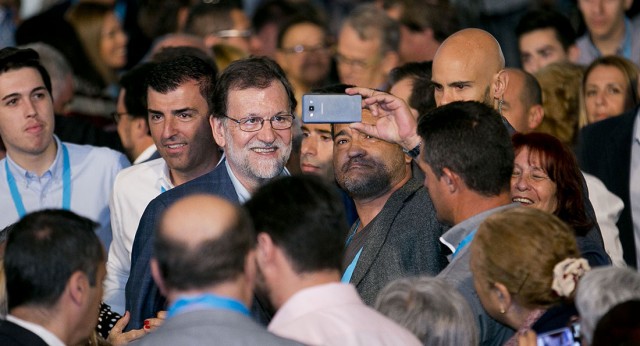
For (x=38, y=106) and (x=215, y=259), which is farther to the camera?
(x=38, y=106)

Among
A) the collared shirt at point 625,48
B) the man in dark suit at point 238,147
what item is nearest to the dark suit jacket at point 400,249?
the man in dark suit at point 238,147

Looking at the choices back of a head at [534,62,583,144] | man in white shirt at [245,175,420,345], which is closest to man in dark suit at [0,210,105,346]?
man in white shirt at [245,175,420,345]

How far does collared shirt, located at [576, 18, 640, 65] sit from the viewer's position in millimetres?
8953

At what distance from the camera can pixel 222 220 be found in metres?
3.49

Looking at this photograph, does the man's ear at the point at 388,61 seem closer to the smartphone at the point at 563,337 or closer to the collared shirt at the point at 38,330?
the smartphone at the point at 563,337

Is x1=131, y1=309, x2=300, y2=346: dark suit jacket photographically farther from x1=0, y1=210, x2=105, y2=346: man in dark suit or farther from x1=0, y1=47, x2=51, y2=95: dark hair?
x1=0, y1=47, x2=51, y2=95: dark hair

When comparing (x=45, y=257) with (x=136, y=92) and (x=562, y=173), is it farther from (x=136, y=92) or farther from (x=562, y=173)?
(x=136, y=92)

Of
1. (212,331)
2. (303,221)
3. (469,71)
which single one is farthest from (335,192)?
(469,71)

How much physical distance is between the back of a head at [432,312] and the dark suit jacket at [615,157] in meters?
2.83

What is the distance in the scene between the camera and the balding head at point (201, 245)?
345 centimetres

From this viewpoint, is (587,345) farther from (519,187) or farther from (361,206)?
(361,206)

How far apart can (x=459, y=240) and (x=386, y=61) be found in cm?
439

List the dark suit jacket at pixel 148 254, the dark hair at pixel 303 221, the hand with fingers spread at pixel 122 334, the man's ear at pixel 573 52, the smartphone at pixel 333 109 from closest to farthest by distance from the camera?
1. the dark hair at pixel 303 221
2. the hand with fingers spread at pixel 122 334
3. the dark suit jacket at pixel 148 254
4. the smartphone at pixel 333 109
5. the man's ear at pixel 573 52

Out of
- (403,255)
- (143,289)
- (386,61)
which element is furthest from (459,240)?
(386,61)
